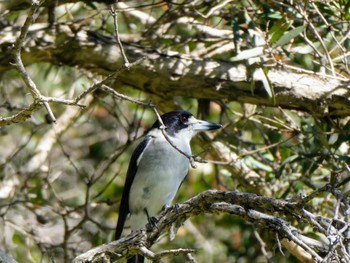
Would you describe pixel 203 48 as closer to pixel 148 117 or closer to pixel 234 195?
pixel 148 117

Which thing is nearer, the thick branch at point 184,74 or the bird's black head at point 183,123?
the thick branch at point 184,74

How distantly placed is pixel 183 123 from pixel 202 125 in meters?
0.21

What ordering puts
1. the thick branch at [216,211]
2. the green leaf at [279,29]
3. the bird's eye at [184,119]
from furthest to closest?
the bird's eye at [184,119], the green leaf at [279,29], the thick branch at [216,211]

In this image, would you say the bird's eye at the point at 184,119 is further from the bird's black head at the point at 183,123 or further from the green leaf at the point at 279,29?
the green leaf at the point at 279,29

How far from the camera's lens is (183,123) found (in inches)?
202

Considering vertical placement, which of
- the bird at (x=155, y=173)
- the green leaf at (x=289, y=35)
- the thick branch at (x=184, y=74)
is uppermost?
the green leaf at (x=289, y=35)

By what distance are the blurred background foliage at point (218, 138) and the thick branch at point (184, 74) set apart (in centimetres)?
11

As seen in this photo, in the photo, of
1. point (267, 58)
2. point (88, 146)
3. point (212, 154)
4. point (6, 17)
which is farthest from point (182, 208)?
point (88, 146)

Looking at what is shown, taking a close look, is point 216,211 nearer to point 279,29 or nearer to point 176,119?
point 279,29

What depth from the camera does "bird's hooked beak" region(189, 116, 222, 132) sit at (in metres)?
4.82

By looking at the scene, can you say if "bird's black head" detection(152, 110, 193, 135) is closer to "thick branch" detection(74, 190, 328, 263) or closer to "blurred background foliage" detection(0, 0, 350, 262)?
"blurred background foliage" detection(0, 0, 350, 262)

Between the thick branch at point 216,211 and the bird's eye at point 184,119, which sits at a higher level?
the thick branch at point 216,211

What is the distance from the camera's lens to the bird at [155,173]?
5043mm

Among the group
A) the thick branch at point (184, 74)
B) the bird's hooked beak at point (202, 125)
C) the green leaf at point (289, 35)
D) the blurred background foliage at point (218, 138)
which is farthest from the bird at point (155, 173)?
the green leaf at point (289, 35)
